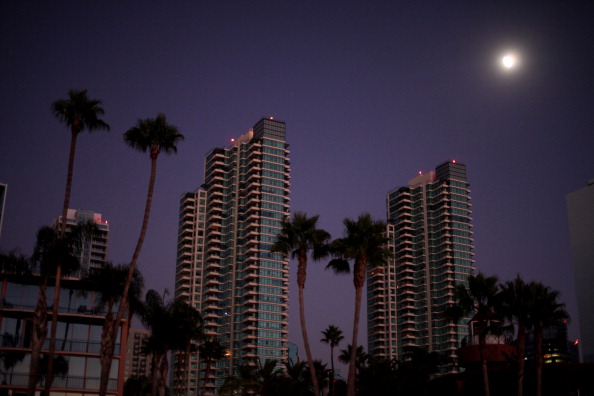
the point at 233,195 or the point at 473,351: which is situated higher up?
the point at 233,195

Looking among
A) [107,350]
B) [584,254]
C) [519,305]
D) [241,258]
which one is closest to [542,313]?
[519,305]

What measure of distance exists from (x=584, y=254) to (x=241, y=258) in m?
84.7

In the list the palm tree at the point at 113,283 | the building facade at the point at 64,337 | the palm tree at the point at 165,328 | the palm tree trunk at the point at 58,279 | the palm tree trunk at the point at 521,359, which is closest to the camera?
the palm tree trunk at the point at 58,279

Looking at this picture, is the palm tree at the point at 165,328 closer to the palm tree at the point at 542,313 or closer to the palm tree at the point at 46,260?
the palm tree at the point at 46,260

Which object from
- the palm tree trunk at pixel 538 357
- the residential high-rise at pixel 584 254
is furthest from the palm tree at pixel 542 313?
the residential high-rise at pixel 584 254

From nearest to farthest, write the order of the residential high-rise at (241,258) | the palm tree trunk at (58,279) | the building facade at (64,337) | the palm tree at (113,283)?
the palm tree trunk at (58,279), the palm tree at (113,283), the building facade at (64,337), the residential high-rise at (241,258)

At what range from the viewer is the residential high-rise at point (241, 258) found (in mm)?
175250

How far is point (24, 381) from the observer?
5506 centimetres

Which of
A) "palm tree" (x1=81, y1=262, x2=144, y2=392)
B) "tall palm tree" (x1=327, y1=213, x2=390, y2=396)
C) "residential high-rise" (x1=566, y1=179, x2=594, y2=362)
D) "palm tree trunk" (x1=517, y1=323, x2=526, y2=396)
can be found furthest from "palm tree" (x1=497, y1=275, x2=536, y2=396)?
"residential high-rise" (x1=566, y1=179, x2=594, y2=362)

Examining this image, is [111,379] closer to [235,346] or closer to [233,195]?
[235,346]

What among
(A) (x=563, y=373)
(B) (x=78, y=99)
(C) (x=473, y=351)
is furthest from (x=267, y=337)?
(B) (x=78, y=99)

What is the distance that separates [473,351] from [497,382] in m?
5.46

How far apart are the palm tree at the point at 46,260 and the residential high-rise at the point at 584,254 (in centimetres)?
10403

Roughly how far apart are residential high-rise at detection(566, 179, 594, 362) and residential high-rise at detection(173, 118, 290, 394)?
→ 228ft
